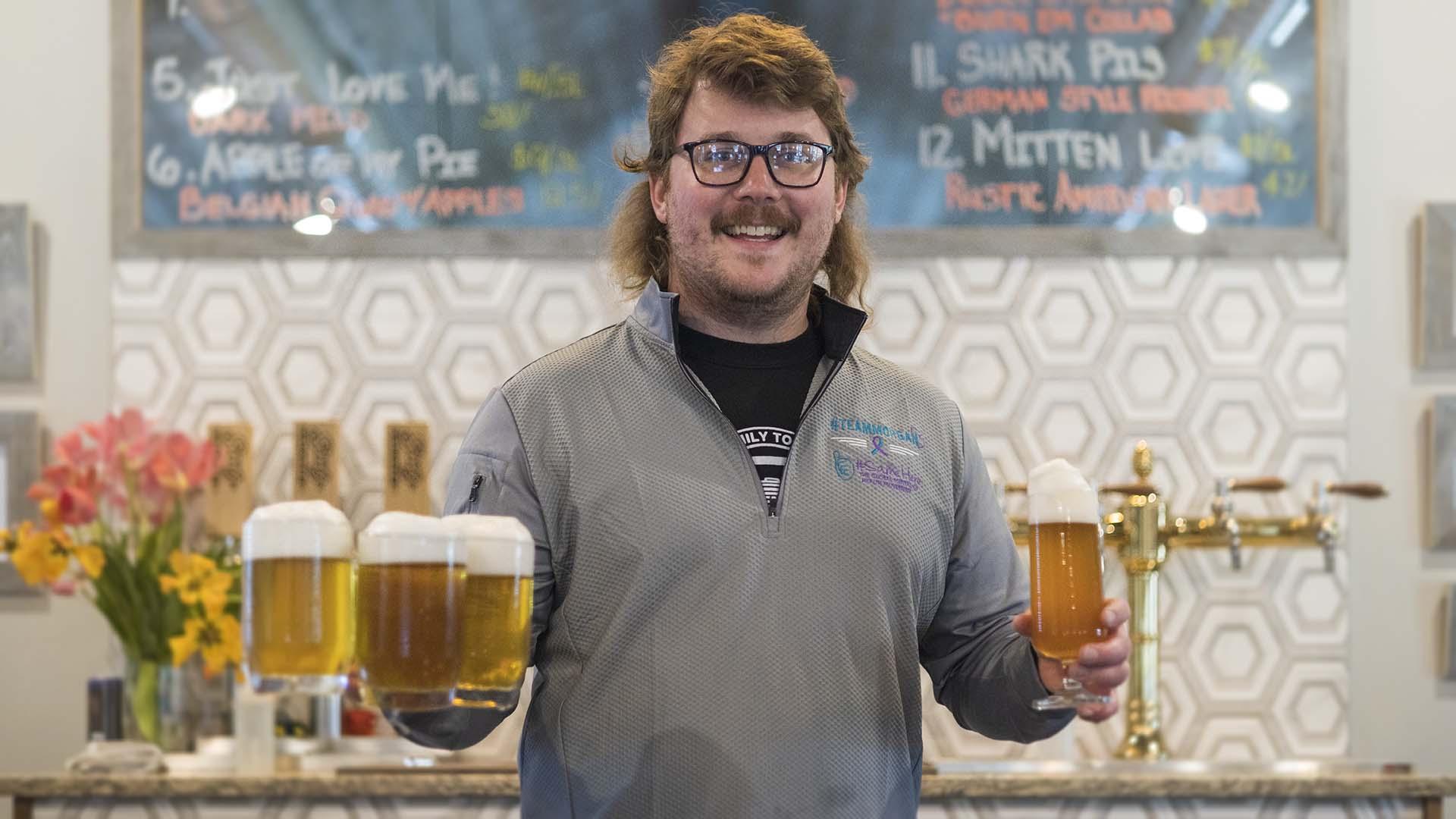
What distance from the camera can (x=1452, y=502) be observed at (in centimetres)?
341

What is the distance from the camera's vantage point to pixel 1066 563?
5.68ft

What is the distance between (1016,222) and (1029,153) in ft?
0.49

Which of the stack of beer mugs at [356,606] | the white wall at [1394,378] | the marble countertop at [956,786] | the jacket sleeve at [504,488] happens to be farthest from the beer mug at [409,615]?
the white wall at [1394,378]

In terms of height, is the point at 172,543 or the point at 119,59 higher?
the point at 119,59

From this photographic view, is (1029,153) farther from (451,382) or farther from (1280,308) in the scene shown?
(451,382)

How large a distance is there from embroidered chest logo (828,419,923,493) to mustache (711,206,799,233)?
25cm

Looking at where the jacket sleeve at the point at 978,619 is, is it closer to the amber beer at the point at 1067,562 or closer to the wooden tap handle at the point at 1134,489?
the amber beer at the point at 1067,562

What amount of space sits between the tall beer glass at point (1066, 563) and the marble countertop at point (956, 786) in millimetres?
903

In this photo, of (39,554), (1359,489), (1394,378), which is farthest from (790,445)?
(1394,378)

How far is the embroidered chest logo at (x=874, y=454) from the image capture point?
6.64 ft

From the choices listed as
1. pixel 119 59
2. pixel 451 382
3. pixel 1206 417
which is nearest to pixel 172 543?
pixel 451 382

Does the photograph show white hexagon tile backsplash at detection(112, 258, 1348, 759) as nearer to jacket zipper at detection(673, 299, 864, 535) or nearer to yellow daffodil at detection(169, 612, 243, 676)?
yellow daffodil at detection(169, 612, 243, 676)

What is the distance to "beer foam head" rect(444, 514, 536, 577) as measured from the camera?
157 centimetres

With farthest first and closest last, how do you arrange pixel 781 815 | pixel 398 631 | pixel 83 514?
pixel 83 514
pixel 781 815
pixel 398 631
